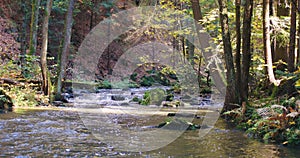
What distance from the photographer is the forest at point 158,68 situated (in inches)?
274

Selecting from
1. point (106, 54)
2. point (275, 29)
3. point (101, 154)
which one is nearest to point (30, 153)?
point (101, 154)

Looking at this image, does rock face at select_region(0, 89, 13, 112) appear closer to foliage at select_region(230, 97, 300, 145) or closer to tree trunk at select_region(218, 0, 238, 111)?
tree trunk at select_region(218, 0, 238, 111)

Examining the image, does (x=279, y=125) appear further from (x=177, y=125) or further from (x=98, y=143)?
(x=98, y=143)

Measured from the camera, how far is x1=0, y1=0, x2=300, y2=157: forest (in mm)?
6965

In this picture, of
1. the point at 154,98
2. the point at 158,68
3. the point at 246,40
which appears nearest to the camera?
the point at 246,40

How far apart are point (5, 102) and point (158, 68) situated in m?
→ 20.2

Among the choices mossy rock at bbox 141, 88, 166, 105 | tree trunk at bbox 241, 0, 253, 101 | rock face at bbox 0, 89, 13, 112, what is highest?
tree trunk at bbox 241, 0, 253, 101

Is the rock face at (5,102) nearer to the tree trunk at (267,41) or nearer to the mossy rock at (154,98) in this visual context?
the mossy rock at (154,98)

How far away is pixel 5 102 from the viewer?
33.7 ft

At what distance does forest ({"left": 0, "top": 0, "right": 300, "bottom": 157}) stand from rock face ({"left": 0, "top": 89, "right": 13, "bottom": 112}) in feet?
0.11

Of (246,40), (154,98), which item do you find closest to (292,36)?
(246,40)

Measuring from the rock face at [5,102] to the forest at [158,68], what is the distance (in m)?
0.03

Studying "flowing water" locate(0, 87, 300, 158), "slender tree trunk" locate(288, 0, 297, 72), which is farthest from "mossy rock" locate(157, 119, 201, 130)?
"slender tree trunk" locate(288, 0, 297, 72)

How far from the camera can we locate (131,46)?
111 feet
